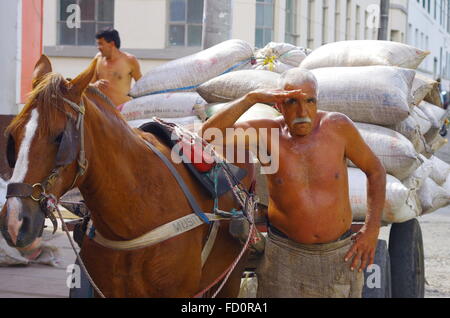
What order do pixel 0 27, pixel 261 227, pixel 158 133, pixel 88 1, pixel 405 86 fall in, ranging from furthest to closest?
pixel 88 1 < pixel 0 27 < pixel 405 86 < pixel 261 227 < pixel 158 133

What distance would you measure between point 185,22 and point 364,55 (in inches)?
491

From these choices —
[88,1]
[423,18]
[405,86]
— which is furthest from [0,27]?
[423,18]

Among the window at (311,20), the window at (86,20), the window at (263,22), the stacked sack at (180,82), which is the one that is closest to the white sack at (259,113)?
the stacked sack at (180,82)

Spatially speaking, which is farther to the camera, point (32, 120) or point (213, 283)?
point (213, 283)

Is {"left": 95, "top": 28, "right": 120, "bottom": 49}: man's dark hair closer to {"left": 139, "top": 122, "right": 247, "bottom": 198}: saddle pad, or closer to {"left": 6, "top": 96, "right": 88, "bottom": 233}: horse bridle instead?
{"left": 139, "top": 122, "right": 247, "bottom": 198}: saddle pad

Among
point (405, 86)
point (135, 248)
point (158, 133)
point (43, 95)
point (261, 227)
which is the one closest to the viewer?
point (43, 95)

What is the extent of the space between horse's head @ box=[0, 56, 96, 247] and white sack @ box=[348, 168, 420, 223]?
6.79ft

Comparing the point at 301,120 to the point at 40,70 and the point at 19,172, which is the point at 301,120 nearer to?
the point at 40,70

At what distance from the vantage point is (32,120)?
8.64 ft

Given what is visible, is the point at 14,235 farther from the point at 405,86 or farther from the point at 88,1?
the point at 88,1

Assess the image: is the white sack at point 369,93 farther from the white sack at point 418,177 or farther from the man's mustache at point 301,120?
the man's mustache at point 301,120

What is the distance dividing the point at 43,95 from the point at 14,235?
55 cm

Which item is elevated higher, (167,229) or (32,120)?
(32,120)

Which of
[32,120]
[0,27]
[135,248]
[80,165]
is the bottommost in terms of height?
[135,248]
